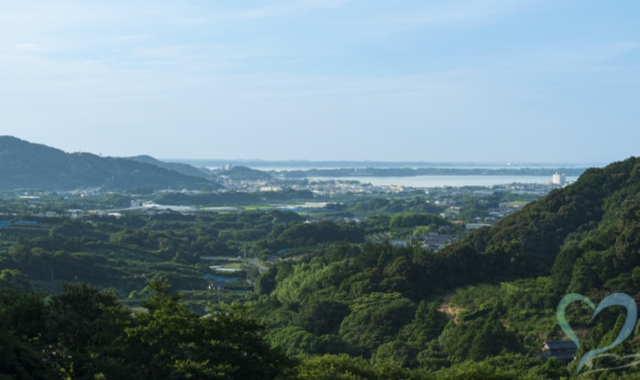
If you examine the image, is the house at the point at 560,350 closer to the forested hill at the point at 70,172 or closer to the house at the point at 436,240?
the house at the point at 436,240

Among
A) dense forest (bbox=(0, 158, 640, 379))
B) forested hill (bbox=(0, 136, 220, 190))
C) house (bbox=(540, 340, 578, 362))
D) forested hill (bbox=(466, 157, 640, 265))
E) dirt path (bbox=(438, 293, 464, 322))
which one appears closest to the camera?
dense forest (bbox=(0, 158, 640, 379))

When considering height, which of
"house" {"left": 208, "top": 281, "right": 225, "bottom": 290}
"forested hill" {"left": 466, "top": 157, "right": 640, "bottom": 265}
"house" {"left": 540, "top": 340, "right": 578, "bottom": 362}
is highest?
"forested hill" {"left": 466, "top": 157, "right": 640, "bottom": 265}

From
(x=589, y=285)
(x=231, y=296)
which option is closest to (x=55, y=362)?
(x=589, y=285)

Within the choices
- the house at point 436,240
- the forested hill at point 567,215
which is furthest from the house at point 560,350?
the house at point 436,240

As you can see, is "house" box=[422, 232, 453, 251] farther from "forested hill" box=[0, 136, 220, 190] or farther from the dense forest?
"forested hill" box=[0, 136, 220, 190]

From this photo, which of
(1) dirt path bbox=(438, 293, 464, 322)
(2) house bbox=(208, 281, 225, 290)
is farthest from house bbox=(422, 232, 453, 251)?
(1) dirt path bbox=(438, 293, 464, 322)

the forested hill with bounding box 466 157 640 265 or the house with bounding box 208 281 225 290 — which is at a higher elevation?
the forested hill with bounding box 466 157 640 265

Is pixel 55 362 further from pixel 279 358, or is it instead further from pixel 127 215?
pixel 127 215
